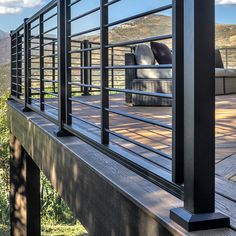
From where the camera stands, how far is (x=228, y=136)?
97.7 inches

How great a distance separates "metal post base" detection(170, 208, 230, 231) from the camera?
1.07 meters

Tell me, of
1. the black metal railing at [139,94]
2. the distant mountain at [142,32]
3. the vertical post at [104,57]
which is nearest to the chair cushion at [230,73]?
the black metal railing at [139,94]

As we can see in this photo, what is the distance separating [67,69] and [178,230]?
1542 millimetres

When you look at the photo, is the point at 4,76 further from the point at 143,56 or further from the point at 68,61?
the point at 68,61

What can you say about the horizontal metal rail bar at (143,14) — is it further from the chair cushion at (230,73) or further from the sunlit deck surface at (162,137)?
the chair cushion at (230,73)

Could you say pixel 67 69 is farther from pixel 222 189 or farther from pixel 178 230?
pixel 178 230

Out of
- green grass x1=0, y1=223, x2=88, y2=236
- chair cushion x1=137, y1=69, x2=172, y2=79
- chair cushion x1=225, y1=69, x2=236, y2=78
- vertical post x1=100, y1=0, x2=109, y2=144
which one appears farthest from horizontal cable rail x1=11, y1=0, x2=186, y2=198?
green grass x1=0, y1=223, x2=88, y2=236

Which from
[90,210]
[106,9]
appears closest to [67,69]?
[106,9]

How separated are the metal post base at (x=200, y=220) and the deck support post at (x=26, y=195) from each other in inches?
129

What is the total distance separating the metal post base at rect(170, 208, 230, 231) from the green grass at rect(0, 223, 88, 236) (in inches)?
284

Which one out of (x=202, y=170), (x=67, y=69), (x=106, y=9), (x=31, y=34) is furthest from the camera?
(x=31, y=34)

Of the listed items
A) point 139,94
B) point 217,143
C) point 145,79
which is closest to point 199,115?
point 139,94

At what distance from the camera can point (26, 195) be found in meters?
4.24

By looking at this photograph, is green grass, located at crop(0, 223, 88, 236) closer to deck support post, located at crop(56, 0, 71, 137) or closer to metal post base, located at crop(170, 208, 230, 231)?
deck support post, located at crop(56, 0, 71, 137)
